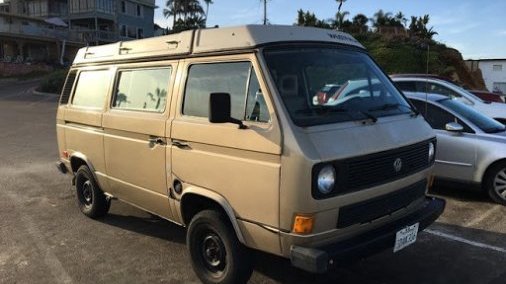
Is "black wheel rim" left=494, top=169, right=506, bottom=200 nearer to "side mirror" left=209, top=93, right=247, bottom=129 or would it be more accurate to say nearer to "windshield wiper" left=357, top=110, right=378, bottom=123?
"windshield wiper" left=357, top=110, right=378, bottom=123

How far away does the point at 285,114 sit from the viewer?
3986 millimetres

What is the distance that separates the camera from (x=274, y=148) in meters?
3.92

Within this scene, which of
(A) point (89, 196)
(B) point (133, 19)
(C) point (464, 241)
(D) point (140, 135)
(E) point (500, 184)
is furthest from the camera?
(B) point (133, 19)

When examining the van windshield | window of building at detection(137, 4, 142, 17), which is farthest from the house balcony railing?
the van windshield

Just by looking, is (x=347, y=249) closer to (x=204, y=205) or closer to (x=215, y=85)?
(x=204, y=205)

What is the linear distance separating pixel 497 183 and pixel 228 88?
182 inches

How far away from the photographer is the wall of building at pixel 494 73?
1802 inches

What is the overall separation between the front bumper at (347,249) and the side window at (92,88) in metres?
3.51

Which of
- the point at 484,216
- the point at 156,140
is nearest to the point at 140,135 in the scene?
the point at 156,140

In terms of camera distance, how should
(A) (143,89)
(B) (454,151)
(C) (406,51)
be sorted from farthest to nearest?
(C) (406,51) < (B) (454,151) < (A) (143,89)

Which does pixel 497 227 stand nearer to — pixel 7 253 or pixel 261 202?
pixel 261 202

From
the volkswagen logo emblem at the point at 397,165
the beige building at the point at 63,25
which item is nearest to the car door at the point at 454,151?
the volkswagen logo emblem at the point at 397,165

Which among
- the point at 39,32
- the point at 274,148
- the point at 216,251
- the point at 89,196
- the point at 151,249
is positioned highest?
the point at 39,32

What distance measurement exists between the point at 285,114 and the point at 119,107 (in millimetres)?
2649
